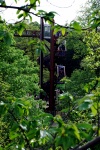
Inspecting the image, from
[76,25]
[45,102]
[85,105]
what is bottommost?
[45,102]

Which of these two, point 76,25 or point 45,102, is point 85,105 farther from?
point 45,102

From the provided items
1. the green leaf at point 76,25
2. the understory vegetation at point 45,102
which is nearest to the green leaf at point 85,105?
the understory vegetation at point 45,102

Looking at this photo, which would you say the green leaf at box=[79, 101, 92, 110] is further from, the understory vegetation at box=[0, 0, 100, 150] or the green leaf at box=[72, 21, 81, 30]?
the green leaf at box=[72, 21, 81, 30]

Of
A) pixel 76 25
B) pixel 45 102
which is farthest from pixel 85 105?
pixel 45 102

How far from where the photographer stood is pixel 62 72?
933 inches

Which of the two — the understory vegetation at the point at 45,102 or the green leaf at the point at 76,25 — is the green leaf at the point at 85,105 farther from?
the green leaf at the point at 76,25

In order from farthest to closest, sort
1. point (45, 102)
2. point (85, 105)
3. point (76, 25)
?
1. point (45, 102)
2. point (76, 25)
3. point (85, 105)

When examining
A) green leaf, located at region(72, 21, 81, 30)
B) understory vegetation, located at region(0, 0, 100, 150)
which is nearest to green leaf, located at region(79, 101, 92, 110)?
understory vegetation, located at region(0, 0, 100, 150)

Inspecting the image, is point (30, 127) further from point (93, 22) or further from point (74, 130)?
point (93, 22)

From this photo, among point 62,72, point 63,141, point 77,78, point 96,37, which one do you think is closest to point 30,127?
point 63,141

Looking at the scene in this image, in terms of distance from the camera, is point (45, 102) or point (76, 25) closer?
point (76, 25)

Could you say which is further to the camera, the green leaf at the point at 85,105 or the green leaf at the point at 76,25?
the green leaf at the point at 76,25

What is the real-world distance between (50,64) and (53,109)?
341cm

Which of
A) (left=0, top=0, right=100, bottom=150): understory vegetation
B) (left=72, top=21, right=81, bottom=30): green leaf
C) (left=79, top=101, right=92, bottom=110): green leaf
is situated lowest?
(left=0, top=0, right=100, bottom=150): understory vegetation
